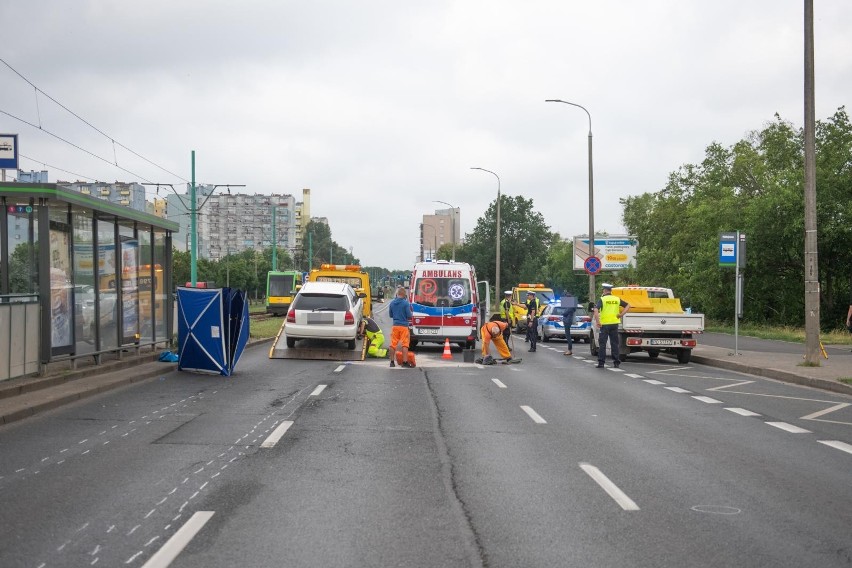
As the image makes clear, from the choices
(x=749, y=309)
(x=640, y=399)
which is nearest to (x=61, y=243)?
(x=640, y=399)

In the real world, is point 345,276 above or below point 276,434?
above

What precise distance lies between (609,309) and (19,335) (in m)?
12.5

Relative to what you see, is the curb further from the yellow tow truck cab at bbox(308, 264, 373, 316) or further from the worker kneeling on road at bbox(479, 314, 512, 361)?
the yellow tow truck cab at bbox(308, 264, 373, 316)

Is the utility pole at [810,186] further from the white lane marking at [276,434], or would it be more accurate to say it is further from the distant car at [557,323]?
the distant car at [557,323]

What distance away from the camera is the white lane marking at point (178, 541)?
5.19 meters

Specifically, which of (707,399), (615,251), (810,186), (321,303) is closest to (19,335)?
(321,303)

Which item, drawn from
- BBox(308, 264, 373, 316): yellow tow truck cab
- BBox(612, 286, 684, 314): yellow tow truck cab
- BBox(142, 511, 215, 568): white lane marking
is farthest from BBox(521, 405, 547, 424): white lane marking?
BBox(308, 264, 373, 316): yellow tow truck cab

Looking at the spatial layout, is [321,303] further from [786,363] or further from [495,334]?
[786,363]

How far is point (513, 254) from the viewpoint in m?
117

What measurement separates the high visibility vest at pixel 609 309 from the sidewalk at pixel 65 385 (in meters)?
9.59

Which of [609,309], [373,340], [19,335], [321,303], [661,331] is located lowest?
[373,340]

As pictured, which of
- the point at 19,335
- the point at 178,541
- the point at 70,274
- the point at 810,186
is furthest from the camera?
the point at 810,186

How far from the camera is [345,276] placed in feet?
119

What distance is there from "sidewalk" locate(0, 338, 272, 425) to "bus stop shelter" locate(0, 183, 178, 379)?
356 millimetres
